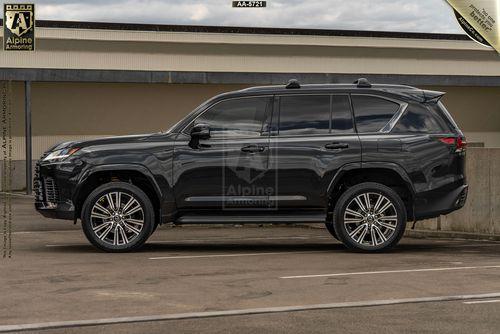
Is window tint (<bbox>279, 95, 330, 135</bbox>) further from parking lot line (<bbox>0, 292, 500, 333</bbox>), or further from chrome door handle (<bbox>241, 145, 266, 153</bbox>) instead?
parking lot line (<bbox>0, 292, 500, 333</bbox>)

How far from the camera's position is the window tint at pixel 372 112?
13477 millimetres

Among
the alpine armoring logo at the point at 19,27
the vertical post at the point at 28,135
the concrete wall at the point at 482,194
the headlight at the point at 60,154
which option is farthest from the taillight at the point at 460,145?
the alpine armoring logo at the point at 19,27

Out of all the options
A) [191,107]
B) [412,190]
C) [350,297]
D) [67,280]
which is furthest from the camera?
[191,107]

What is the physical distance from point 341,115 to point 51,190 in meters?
3.80

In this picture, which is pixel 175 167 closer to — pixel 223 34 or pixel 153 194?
pixel 153 194

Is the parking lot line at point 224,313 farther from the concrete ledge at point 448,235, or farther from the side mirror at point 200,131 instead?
the concrete ledge at point 448,235

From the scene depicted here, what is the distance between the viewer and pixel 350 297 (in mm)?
9305

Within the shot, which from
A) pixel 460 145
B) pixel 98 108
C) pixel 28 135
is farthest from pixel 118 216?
pixel 98 108

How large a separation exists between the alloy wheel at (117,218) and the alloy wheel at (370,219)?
263cm

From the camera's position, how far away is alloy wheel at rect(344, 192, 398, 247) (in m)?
13.2

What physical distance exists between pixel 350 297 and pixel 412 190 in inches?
166

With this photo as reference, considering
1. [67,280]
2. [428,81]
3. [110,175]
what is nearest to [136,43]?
[428,81]

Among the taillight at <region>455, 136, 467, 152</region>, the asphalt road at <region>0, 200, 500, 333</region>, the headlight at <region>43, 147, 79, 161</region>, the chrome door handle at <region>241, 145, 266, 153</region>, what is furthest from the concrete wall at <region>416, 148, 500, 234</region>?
the headlight at <region>43, 147, 79, 161</region>

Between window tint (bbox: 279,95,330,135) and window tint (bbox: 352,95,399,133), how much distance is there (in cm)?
38
